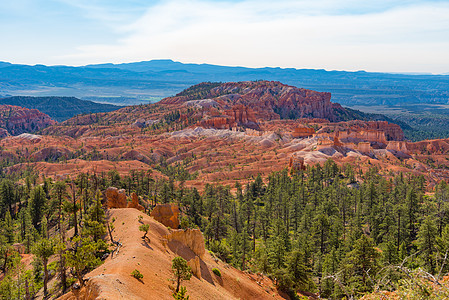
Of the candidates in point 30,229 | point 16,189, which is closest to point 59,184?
point 30,229

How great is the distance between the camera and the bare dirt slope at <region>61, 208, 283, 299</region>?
21.2 meters

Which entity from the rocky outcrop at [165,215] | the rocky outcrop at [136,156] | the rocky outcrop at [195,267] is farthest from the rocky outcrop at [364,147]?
the rocky outcrop at [195,267]

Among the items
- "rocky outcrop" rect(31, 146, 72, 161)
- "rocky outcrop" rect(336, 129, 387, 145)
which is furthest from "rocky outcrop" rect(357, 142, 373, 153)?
"rocky outcrop" rect(31, 146, 72, 161)

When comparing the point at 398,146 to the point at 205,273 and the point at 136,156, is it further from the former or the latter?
the point at 205,273

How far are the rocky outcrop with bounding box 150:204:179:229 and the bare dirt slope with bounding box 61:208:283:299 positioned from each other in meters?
3.80

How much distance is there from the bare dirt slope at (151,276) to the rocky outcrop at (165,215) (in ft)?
12.5

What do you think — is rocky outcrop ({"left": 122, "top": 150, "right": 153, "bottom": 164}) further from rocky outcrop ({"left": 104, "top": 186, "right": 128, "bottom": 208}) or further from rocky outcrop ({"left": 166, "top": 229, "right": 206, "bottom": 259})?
rocky outcrop ({"left": 166, "top": 229, "right": 206, "bottom": 259})

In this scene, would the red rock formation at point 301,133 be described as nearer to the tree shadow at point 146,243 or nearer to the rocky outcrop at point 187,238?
the rocky outcrop at point 187,238

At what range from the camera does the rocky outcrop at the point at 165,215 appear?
145 feet

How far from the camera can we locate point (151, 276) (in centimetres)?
2592

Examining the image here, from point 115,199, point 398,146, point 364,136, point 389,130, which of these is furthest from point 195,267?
point 389,130

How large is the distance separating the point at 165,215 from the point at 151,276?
60.8 ft

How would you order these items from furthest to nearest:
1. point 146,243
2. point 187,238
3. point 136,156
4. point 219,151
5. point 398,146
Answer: point 398,146, point 219,151, point 136,156, point 187,238, point 146,243

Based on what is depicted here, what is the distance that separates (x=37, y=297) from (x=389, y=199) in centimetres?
6243
